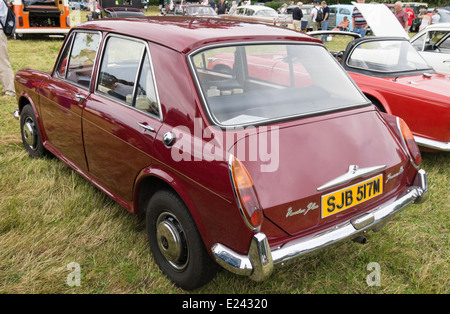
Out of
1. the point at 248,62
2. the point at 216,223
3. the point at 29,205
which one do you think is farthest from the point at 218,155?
the point at 29,205

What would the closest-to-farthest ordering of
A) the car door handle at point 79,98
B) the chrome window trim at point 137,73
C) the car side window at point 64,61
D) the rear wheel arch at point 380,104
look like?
the chrome window trim at point 137,73 < the car door handle at point 79,98 < the car side window at point 64,61 < the rear wheel arch at point 380,104

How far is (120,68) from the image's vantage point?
2820mm

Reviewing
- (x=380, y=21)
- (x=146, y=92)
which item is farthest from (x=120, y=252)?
(x=380, y=21)

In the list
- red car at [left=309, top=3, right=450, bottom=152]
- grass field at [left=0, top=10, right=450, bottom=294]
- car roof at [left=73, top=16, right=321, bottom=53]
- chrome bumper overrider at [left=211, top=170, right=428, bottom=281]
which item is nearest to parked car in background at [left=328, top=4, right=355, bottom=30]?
red car at [left=309, top=3, right=450, bottom=152]

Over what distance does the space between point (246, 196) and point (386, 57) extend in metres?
4.09

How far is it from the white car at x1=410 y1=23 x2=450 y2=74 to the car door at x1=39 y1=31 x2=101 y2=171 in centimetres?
572

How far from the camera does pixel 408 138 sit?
2715 mm

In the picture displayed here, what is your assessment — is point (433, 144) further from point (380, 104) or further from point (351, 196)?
point (351, 196)

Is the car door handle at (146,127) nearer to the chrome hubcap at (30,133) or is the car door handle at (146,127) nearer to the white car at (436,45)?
the chrome hubcap at (30,133)

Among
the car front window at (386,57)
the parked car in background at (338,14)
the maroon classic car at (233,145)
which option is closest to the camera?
the maroon classic car at (233,145)

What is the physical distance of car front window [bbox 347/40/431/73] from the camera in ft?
16.4

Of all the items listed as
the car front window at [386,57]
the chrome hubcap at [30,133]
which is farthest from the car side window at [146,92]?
the car front window at [386,57]

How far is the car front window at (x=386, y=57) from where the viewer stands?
5.00m
